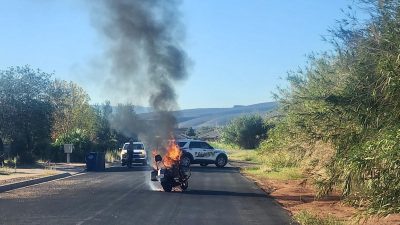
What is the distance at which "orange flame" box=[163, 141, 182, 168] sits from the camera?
21156 millimetres

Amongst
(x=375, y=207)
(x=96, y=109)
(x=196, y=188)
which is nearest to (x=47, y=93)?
(x=96, y=109)

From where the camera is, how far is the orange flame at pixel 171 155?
69.4 ft

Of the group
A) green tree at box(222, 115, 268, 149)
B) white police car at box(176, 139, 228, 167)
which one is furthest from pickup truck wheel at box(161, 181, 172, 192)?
green tree at box(222, 115, 268, 149)

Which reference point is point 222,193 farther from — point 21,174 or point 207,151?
point 207,151

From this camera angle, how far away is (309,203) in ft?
59.5

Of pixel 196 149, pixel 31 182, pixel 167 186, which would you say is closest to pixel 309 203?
pixel 167 186

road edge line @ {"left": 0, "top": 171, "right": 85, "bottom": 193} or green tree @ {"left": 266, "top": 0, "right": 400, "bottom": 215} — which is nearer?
green tree @ {"left": 266, "top": 0, "right": 400, "bottom": 215}

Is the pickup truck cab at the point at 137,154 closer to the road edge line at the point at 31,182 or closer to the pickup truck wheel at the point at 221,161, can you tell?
the pickup truck wheel at the point at 221,161

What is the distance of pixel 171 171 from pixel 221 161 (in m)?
21.0

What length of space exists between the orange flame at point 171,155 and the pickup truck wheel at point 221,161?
20.2 meters

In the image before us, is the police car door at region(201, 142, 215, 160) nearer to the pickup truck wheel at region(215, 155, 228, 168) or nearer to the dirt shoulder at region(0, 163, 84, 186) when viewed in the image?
the pickup truck wheel at region(215, 155, 228, 168)

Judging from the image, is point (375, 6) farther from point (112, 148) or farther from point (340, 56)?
point (112, 148)

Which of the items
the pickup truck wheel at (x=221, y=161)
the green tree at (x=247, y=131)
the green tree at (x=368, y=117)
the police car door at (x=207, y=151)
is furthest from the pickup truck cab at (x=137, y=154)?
the green tree at (x=247, y=131)

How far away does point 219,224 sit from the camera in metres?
12.9
